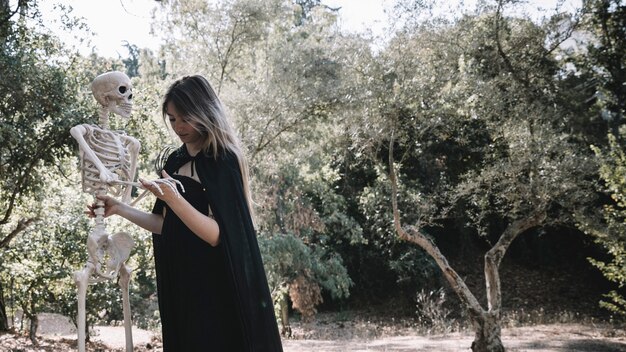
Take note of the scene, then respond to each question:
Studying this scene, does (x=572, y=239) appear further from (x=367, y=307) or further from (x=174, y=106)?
(x=174, y=106)

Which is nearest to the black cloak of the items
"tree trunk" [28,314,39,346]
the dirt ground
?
the dirt ground

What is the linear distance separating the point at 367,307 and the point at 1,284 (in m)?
8.58

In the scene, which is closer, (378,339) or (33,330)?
(33,330)

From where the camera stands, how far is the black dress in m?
1.85

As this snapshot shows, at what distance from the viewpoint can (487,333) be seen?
7543mm

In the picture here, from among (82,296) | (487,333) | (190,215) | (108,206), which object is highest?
(108,206)

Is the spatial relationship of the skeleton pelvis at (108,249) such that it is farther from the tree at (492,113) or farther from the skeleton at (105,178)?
the tree at (492,113)

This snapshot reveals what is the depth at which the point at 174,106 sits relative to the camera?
1918 mm

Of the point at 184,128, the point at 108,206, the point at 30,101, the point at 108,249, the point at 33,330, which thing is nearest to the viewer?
the point at 184,128

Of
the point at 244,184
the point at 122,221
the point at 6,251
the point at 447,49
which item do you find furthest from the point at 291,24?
the point at 244,184

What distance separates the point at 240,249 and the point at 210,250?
118 mm

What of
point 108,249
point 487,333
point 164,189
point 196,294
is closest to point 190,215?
point 164,189

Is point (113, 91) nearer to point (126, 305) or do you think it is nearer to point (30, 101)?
point (126, 305)

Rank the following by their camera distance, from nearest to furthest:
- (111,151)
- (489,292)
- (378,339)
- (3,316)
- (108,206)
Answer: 1. (108,206)
2. (111,151)
3. (489,292)
4. (3,316)
5. (378,339)
